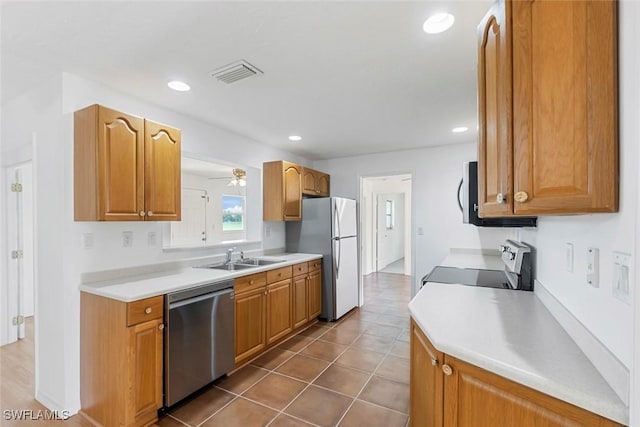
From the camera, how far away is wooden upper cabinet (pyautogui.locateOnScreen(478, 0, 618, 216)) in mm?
807

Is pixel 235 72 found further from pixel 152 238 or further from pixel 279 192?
pixel 279 192

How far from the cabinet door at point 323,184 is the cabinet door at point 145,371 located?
3055 millimetres

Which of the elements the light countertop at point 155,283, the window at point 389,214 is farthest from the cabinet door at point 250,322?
the window at point 389,214

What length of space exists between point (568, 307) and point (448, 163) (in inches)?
126

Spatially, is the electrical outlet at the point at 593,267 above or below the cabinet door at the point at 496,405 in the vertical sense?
above

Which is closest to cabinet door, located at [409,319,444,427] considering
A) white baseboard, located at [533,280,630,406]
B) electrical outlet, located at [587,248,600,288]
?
white baseboard, located at [533,280,630,406]

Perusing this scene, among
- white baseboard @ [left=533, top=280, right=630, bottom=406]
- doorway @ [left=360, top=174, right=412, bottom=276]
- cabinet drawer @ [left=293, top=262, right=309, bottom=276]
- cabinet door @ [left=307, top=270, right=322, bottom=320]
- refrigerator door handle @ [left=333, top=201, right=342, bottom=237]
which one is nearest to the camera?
white baseboard @ [left=533, top=280, right=630, bottom=406]

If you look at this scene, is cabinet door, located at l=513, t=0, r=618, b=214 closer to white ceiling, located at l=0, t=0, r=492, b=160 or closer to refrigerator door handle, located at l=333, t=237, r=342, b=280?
white ceiling, located at l=0, t=0, r=492, b=160

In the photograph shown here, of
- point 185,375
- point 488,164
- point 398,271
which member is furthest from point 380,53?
point 398,271

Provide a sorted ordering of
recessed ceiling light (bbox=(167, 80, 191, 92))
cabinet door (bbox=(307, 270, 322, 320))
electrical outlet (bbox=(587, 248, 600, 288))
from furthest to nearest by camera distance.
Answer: cabinet door (bbox=(307, 270, 322, 320)) → recessed ceiling light (bbox=(167, 80, 191, 92)) → electrical outlet (bbox=(587, 248, 600, 288))

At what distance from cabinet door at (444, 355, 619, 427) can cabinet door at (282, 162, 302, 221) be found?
117 inches

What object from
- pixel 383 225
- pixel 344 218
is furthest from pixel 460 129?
pixel 383 225

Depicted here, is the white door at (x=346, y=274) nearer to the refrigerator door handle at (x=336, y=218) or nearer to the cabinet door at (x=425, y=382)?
the refrigerator door handle at (x=336, y=218)

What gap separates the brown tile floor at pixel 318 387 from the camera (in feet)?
6.57
